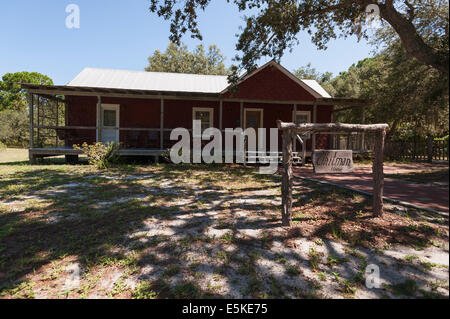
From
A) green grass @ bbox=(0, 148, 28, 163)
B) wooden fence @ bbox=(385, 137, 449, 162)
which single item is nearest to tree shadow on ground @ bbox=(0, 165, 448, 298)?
green grass @ bbox=(0, 148, 28, 163)

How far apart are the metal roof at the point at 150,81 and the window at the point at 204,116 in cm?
112

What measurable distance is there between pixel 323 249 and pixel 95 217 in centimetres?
395

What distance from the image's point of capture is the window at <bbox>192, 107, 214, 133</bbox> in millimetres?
14586

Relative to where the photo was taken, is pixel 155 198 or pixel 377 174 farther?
pixel 155 198

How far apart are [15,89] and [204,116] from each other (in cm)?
5926

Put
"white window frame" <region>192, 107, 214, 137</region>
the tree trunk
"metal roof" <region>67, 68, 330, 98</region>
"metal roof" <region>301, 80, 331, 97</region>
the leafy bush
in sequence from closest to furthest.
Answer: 1. the tree trunk
2. the leafy bush
3. "metal roof" <region>67, 68, 330, 98</region>
4. "white window frame" <region>192, 107, 214, 137</region>
5. "metal roof" <region>301, 80, 331, 97</region>

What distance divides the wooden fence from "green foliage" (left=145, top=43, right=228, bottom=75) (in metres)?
27.7

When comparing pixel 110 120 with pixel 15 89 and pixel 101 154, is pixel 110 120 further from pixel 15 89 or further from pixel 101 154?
pixel 15 89

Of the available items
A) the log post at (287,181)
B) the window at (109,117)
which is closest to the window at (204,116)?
A: the window at (109,117)

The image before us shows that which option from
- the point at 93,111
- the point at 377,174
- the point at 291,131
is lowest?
the point at 377,174

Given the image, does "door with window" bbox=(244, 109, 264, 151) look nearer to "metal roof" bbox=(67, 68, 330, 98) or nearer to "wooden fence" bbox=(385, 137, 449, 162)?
"metal roof" bbox=(67, 68, 330, 98)
